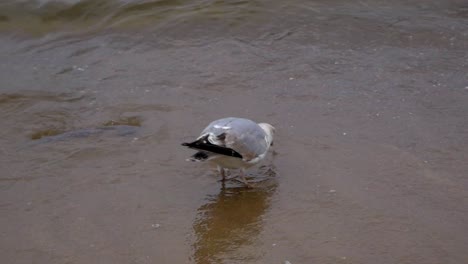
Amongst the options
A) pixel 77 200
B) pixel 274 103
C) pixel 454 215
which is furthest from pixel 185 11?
pixel 454 215

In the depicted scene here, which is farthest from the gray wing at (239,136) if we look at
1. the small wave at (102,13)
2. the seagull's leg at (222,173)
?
the small wave at (102,13)

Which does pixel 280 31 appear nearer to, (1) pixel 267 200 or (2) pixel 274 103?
(2) pixel 274 103

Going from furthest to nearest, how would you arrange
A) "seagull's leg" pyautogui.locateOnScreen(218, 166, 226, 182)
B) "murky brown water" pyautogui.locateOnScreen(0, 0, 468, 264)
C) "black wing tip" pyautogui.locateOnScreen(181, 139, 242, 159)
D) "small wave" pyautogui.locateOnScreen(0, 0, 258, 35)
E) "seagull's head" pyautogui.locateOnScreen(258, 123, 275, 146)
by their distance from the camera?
"small wave" pyautogui.locateOnScreen(0, 0, 258, 35), "seagull's head" pyautogui.locateOnScreen(258, 123, 275, 146), "seagull's leg" pyautogui.locateOnScreen(218, 166, 226, 182), "black wing tip" pyautogui.locateOnScreen(181, 139, 242, 159), "murky brown water" pyautogui.locateOnScreen(0, 0, 468, 264)

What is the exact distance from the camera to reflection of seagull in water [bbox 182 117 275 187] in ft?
16.7

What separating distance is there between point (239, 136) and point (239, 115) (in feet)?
4.42

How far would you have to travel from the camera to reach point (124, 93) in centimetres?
750

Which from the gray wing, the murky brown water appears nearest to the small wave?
the murky brown water

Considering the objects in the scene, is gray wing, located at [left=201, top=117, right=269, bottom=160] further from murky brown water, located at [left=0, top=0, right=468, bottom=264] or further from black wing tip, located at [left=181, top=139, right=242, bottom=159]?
murky brown water, located at [left=0, top=0, right=468, bottom=264]

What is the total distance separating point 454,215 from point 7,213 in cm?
331

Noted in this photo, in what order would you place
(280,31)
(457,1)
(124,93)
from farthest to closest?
(457,1)
(280,31)
(124,93)

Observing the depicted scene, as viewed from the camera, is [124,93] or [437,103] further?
[124,93]

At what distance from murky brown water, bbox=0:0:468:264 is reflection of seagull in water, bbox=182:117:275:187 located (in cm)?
25

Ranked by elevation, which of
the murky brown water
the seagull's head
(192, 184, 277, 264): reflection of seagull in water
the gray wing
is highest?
the gray wing

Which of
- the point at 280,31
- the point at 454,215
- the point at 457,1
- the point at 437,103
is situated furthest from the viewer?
the point at 457,1
